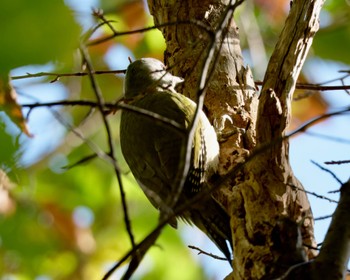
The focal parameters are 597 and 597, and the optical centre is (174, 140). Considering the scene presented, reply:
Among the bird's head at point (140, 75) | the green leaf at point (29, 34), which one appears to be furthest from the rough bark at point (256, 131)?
the green leaf at point (29, 34)

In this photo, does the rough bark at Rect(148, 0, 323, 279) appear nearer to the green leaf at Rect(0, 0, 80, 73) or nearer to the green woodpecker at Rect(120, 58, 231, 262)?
the green woodpecker at Rect(120, 58, 231, 262)

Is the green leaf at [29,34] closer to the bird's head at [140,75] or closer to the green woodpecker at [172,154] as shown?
the green woodpecker at [172,154]

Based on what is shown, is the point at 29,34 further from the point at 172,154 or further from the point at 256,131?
the point at 172,154

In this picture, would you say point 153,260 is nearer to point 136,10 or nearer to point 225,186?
point 225,186

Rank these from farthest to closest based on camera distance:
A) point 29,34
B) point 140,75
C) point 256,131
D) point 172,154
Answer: point 140,75 < point 172,154 < point 256,131 < point 29,34

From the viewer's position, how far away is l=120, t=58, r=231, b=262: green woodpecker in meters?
3.45

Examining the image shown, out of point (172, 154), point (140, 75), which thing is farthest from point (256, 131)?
point (140, 75)

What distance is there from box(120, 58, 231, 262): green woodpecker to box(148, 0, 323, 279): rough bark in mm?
107

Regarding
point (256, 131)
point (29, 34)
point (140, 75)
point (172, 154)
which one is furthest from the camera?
point (140, 75)

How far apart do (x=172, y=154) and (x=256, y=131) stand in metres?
0.91

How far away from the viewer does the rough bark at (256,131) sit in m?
2.50

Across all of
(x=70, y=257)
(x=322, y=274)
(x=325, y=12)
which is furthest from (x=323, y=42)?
(x=322, y=274)

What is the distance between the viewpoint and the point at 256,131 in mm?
2857

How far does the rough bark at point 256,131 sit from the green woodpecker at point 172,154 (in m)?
0.11
